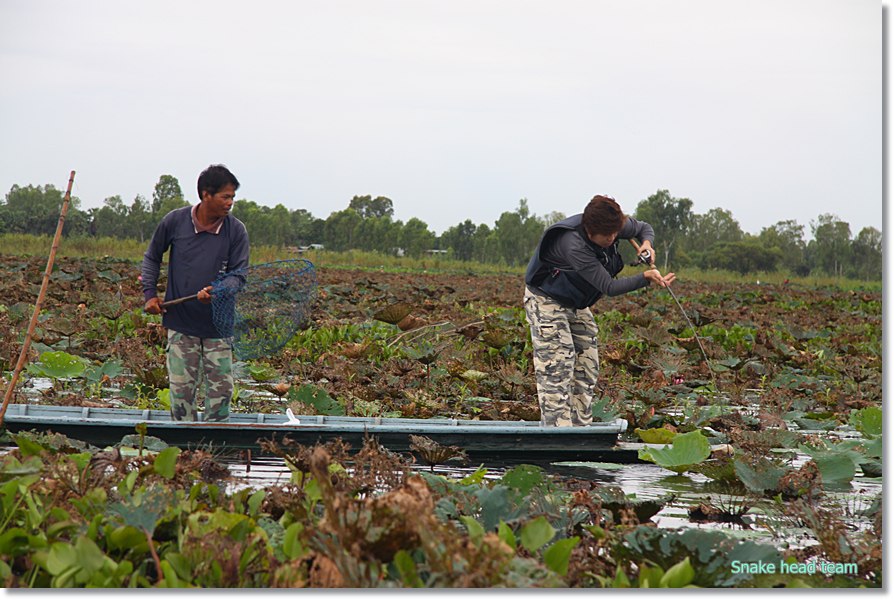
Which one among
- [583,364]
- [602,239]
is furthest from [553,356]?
[602,239]

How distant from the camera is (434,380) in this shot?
25.5ft

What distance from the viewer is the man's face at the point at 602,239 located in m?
5.40

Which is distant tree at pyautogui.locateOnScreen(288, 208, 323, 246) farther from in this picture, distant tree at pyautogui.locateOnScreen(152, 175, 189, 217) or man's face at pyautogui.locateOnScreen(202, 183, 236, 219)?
man's face at pyautogui.locateOnScreen(202, 183, 236, 219)

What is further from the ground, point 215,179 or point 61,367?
point 215,179

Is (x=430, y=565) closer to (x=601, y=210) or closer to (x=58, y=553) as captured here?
(x=58, y=553)

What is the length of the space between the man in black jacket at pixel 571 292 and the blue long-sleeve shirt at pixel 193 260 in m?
1.68

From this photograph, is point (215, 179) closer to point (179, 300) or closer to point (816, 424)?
point (179, 300)

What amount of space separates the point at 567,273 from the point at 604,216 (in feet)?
1.43

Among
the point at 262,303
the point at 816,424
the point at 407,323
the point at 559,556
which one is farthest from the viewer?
the point at 407,323

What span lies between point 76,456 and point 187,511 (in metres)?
0.69

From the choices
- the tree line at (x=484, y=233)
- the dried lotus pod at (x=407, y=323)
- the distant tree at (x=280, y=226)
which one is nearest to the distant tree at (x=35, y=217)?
the tree line at (x=484, y=233)

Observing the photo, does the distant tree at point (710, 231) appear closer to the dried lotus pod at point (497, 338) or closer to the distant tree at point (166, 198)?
the distant tree at point (166, 198)

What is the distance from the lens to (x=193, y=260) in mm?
5055

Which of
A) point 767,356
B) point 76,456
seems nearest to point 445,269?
point 767,356
